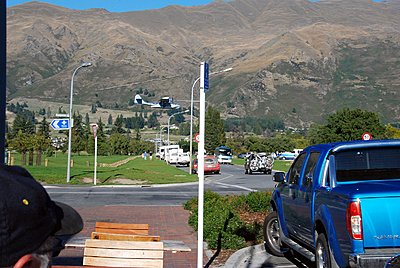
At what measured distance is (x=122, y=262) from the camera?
7.73 m

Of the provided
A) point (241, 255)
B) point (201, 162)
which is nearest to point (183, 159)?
point (241, 255)

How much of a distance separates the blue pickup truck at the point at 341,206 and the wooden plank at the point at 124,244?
204 cm

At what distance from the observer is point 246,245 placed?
39.8ft

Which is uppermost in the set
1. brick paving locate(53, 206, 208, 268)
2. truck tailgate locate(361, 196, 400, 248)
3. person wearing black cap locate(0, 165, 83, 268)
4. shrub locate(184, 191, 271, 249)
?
person wearing black cap locate(0, 165, 83, 268)

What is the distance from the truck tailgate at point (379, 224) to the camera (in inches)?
274

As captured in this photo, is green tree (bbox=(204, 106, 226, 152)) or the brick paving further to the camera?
A: green tree (bbox=(204, 106, 226, 152))

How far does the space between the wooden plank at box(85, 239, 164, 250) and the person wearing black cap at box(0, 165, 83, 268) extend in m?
5.53

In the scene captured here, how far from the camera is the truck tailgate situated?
6961mm

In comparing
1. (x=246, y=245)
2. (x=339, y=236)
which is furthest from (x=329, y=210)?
(x=246, y=245)

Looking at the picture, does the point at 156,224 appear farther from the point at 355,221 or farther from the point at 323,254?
the point at 355,221

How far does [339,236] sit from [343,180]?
1.38m

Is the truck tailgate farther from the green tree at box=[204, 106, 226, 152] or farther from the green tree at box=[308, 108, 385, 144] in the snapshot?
the green tree at box=[204, 106, 226, 152]

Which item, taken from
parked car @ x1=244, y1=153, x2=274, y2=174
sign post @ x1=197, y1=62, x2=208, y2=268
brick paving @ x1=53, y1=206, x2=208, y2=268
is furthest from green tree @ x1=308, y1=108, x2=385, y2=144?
sign post @ x1=197, y1=62, x2=208, y2=268

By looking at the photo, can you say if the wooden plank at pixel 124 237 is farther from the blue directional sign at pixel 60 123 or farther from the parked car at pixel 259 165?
the parked car at pixel 259 165
